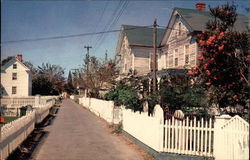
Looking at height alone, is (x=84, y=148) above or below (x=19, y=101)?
below

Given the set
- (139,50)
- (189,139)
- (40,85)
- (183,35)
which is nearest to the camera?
(189,139)

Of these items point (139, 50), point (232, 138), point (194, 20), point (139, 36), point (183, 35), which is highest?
point (139, 36)

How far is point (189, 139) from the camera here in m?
7.89

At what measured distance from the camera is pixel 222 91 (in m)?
7.39

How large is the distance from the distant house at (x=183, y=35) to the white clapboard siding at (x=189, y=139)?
1175cm

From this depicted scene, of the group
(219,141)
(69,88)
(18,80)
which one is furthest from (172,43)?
(69,88)

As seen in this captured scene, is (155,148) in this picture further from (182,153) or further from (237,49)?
(237,49)

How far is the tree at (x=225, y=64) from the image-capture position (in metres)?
6.99

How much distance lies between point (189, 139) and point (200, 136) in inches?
13.8

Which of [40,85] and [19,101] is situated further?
[40,85]

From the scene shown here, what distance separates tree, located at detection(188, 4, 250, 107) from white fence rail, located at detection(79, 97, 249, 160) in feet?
2.35

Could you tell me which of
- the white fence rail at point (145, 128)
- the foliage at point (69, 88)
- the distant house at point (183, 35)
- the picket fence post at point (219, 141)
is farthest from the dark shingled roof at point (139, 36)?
the foliage at point (69, 88)

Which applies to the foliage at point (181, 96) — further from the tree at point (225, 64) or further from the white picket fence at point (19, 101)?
the white picket fence at point (19, 101)

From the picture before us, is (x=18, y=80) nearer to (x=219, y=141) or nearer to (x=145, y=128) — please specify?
(x=145, y=128)
